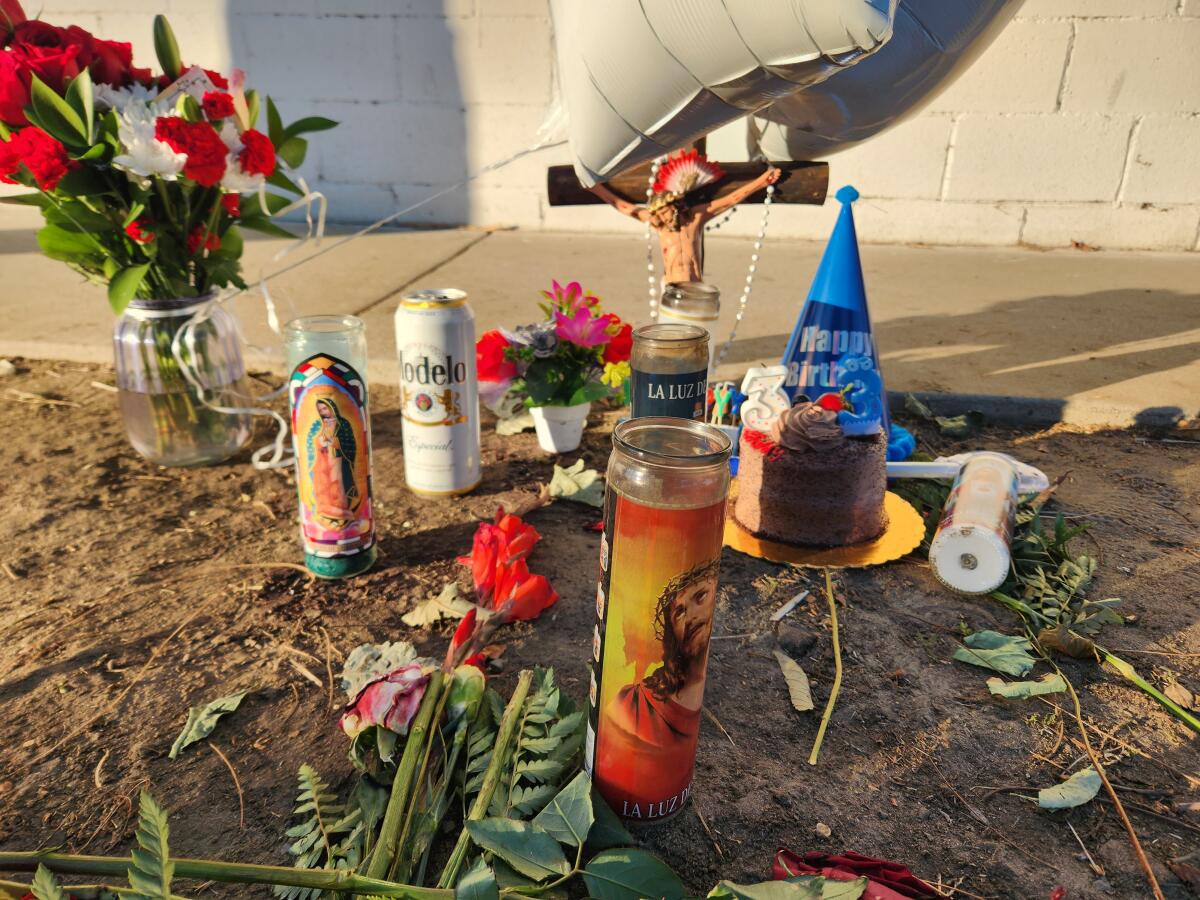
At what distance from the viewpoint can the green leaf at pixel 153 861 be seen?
0.80 metres

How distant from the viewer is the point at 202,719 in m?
1.23

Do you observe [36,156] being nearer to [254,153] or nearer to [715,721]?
[254,153]

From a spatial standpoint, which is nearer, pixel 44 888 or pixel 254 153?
pixel 44 888

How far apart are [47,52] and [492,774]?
5.08ft

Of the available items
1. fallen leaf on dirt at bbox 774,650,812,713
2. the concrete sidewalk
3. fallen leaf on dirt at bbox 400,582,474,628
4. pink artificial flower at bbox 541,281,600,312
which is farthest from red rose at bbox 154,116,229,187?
fallen leaf on dirt at bbox 774,650,812,713

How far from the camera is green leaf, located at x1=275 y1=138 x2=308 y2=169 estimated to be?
1.90 metres

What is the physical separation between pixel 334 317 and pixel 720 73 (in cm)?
77

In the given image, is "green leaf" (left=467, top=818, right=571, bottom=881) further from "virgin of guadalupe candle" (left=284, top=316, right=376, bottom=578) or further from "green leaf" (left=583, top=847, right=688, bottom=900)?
"virgin of guadalupe candle" (left=284, top=316, right=376, bottom=578)

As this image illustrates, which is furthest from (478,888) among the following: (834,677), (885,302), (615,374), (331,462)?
(885,302)

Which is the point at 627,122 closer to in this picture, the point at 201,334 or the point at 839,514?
the point at 839,514

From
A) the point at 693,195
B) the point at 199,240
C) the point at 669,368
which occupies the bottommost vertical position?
the point at 669,368

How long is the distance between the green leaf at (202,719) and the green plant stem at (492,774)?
429mm

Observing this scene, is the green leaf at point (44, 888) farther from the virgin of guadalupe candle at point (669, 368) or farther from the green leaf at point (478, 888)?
the virgin of guadalupe candle at point (669, 368)

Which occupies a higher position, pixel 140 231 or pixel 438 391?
pixel 140 231
